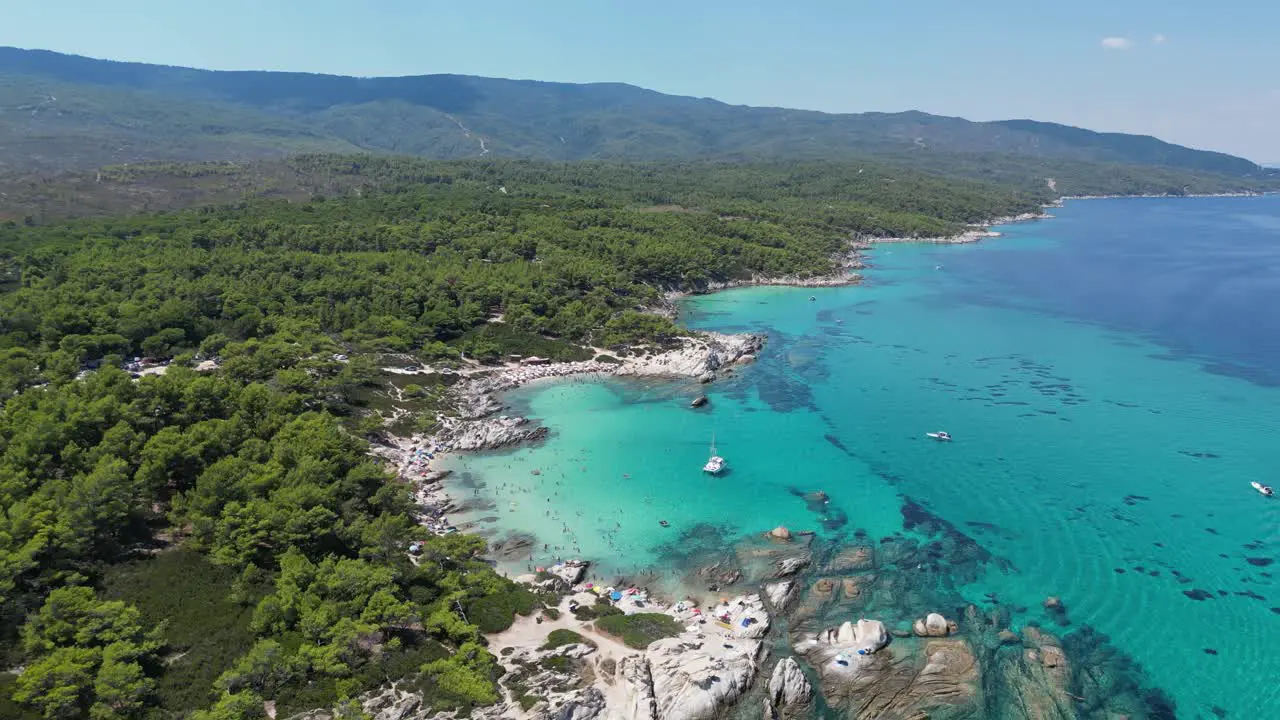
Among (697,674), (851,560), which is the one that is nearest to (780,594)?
(851,560)

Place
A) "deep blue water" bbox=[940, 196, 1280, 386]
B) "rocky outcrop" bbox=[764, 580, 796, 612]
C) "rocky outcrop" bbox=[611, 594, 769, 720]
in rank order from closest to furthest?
"rocky outcrop" bbox=[611, 594, 769, 720], "rocky outcrop" bbox=[764, 580, 796, 612], "deep blue water" bbox=[940, 196, 1280, 386]

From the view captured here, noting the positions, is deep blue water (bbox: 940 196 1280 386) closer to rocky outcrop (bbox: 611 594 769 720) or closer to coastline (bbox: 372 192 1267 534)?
coastline (bbox: 372 192 1267 534)

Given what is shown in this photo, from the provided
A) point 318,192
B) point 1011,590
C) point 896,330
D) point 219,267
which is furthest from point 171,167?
point 1011,590

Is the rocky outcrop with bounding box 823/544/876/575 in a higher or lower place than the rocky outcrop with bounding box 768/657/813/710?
higher

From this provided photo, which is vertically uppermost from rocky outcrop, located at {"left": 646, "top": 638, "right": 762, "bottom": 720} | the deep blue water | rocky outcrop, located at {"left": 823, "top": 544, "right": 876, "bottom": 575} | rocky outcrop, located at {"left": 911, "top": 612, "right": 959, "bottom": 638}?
the deep blue water

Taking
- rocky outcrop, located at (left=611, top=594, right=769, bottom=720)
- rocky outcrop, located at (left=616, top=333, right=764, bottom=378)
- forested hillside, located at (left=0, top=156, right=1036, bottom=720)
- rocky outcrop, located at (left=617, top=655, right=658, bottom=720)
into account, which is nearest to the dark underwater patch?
rocky outcrop, located at (left=616, top=333, right=764, bottom=378)

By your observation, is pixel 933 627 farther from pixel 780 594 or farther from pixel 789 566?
pixel 789 566
